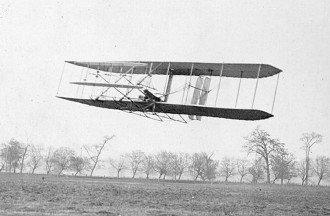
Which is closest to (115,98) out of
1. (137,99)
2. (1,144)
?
(137,99)

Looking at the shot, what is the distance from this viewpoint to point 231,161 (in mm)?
146875

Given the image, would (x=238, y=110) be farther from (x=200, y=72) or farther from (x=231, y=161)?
(x=231, y=161)

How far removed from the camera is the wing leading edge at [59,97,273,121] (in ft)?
51.8

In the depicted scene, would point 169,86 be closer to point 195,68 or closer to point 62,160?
point 195,68

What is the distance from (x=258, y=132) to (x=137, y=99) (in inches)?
2192

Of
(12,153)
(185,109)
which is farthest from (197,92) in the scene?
(12,153)

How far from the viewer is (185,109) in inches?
683

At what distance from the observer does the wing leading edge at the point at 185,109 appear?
1580cm

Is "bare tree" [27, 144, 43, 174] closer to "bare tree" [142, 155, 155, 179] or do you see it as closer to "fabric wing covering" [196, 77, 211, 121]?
"bare tree" [142, 155, 155, 179]

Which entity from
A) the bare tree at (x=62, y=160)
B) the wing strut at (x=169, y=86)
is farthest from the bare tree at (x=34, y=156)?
the wing strut at (x=169, y=86)

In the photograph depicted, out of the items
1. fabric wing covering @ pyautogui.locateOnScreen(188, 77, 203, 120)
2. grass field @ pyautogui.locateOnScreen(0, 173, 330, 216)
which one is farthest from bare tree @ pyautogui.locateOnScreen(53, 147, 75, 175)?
fabric wing covering @ pyautogui.locateOnScreen(188, 77, 203, 120)

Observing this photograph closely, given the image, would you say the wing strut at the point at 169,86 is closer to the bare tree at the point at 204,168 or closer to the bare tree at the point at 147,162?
the bare tree at the point at 204,168

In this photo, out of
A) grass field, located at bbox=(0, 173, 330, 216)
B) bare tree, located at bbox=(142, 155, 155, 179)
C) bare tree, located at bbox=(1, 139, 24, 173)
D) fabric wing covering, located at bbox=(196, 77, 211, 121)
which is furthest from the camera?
bare tree, located at bbox=(142, 155, 155, 179)

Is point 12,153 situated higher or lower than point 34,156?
higher
